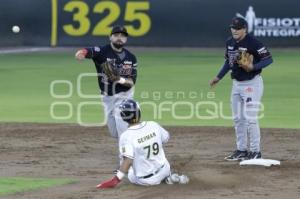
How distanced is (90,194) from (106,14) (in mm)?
21646

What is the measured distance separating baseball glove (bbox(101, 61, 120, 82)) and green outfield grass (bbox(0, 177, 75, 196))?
4.98ft

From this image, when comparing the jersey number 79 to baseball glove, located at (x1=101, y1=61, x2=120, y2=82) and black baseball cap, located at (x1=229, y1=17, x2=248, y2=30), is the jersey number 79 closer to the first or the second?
baseball glove, located at (x1=101, y1=61, x2=120, y2=82)

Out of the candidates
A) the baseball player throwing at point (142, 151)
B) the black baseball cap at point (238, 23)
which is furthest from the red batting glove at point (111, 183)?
the black baseball cap at point (238, 23)

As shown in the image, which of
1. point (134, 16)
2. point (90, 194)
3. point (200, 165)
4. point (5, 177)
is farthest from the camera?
point (134, 16)

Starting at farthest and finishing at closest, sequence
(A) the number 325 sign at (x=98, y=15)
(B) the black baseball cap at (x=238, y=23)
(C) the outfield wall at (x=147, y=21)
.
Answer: (A) the number 325 sign at (x=98, y=15), (C) the outfield wall at (x=147, y=21), (B) the black baseball cap at (x=238, y=23)

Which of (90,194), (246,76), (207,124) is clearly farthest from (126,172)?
(207,124)

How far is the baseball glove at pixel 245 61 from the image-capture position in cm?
1163

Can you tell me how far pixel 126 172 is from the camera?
389 inches

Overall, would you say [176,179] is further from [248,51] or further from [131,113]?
[248,51]

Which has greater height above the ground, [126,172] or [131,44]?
[126,172]

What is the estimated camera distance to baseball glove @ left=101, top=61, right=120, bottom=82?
1123cm

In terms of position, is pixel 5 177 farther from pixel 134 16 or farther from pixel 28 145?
pixel 134 16

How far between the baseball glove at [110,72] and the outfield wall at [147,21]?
1927 cm

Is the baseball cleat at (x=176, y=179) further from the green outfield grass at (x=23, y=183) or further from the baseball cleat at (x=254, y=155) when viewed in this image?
the baseball cleat at (x=254, y=155)
